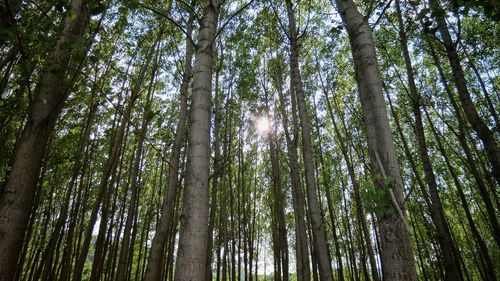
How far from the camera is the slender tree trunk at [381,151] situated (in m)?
1.54

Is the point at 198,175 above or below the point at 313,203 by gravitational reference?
below

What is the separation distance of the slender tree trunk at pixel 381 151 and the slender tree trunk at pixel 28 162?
7.07 ft

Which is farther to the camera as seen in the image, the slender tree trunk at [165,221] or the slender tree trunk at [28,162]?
the slender tree trunk at [165,221]

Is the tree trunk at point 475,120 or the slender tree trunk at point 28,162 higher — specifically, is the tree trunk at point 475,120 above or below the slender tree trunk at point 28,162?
above

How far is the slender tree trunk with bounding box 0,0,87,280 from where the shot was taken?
230 cm

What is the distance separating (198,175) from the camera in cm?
196

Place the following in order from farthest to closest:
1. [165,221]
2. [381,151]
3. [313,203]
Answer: [313,203], [165,221], [381,151]

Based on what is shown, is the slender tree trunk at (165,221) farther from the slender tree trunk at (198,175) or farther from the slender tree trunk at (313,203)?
the slender tree trunk at (313,203)

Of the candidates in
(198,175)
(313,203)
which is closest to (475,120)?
(313,203)

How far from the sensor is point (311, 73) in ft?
37.3

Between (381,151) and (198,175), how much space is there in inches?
46.9

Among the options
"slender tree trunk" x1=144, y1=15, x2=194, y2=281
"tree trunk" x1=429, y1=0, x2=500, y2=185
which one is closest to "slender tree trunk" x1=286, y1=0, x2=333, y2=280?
"slender tree trunk" x1=144, y1=15, x2=194, y2=281

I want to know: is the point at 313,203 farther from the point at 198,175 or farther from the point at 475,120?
the point at 198,175

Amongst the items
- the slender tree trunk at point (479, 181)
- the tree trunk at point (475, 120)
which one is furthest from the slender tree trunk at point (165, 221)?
the slender tree trunk at point (479, 181)
